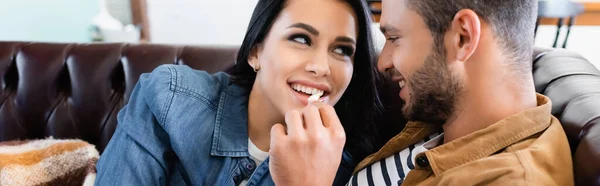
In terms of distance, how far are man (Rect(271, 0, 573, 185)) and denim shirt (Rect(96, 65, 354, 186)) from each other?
1.03 ft

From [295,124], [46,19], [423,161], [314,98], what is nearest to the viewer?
[295,124]

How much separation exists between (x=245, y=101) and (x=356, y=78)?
12.0 inches

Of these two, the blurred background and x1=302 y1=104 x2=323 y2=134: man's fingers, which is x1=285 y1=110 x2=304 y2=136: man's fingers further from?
the blurred background

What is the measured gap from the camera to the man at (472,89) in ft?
2.48

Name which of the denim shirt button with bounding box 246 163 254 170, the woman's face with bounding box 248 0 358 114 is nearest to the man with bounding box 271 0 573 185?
the woman's face with bounding box 248 0 358 114

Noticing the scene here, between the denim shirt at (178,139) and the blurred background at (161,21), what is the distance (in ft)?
3.04

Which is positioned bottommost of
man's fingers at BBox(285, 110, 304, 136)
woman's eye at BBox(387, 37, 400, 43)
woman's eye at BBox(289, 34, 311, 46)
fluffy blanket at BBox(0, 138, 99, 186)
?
fluffy blanket at BBox(0, 138, 99, 186)

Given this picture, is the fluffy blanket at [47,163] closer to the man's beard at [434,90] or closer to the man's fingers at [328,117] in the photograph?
the man's fingers at [328,117]

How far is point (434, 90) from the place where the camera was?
856mm

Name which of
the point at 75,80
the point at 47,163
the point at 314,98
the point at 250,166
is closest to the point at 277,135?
the point at 314,98

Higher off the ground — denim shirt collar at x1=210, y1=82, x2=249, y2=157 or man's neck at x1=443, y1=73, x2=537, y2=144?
man's neck at x1=443, y1=73, x2=537, y2=144

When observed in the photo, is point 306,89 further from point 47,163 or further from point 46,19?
point 46,19

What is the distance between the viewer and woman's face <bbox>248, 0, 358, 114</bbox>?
964 mm

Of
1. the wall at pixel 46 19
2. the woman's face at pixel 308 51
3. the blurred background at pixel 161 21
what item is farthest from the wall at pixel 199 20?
the woman's face at pixel 308 51
